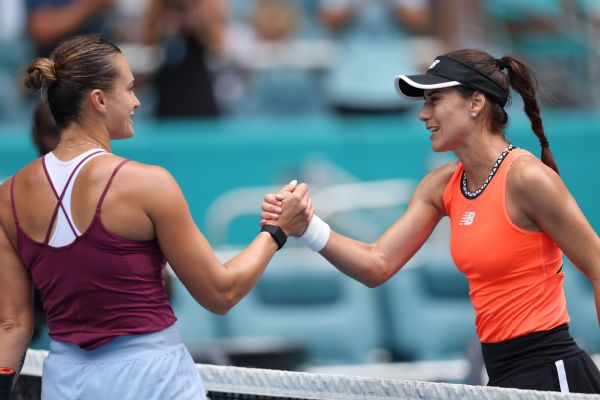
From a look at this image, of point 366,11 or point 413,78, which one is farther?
point 366,11

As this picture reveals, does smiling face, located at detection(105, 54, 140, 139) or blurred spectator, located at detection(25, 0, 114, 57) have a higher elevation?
blurred spectator, located at detection(25, 0, 114, 57)

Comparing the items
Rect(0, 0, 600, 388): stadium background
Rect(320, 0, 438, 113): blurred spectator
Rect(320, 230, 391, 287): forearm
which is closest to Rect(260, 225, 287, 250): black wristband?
Rect(320, 230, 391, 287): forearm

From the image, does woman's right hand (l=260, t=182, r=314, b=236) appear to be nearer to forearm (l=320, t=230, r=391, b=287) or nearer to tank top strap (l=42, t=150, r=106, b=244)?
forearm (l=320, t=230, r=391, b=287)

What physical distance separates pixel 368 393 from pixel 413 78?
1.04 m

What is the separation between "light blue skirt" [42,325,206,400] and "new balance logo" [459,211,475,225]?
100 cm

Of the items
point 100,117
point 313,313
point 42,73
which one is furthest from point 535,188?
point 313,313

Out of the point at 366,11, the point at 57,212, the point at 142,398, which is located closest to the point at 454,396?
the point at 142,398

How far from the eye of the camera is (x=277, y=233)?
3.55 metres

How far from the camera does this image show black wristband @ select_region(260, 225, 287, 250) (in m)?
3.53

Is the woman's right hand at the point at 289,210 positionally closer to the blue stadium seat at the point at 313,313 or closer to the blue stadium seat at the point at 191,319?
the blue stadium seat at the point at 191,319

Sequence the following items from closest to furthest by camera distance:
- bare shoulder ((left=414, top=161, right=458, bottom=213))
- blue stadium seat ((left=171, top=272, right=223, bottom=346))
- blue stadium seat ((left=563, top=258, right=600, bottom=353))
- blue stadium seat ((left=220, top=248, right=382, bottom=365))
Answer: bare shoulder ((left=414, top=161, right=458, bottom=213))
blue stadium seat ((left=171, top=272, right=223, bottom=346))
blue stadium seat ((left=220, top=248, right=382, bottom=365))
blue stadium seat ((left=563, top=258, right=600, bottom=353))

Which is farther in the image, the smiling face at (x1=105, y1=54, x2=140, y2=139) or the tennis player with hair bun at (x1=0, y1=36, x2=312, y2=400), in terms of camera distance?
the smiling face at (x1=105, y1=54, x2=140, y2=139)

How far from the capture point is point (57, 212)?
3039 mm

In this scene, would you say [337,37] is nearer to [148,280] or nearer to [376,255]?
[376,255]
